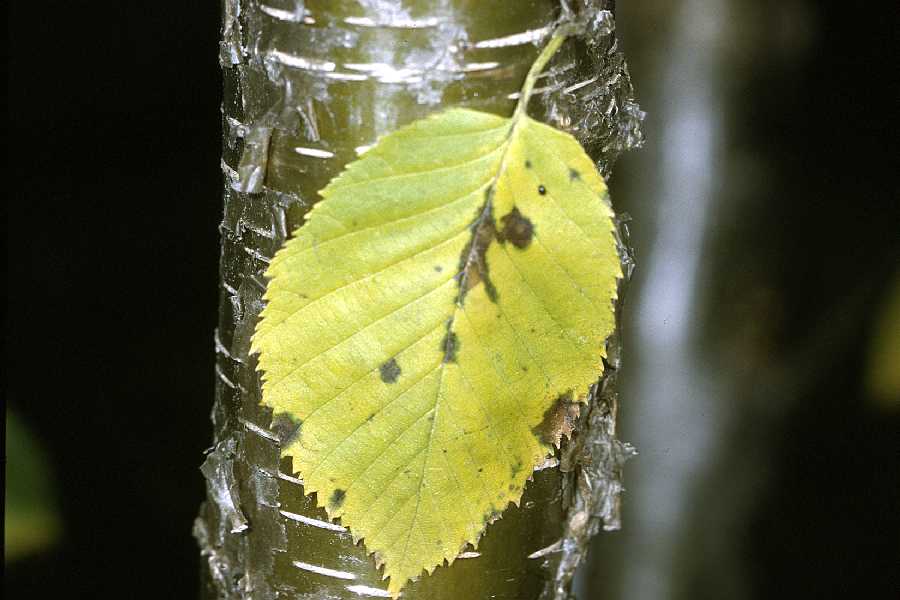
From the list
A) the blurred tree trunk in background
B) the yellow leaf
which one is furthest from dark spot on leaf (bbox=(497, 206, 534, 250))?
the blurred tree trunk in background

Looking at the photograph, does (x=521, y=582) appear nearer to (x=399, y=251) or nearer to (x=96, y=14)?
(x=399, y=251)

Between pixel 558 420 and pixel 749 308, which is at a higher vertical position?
pixel 749 308

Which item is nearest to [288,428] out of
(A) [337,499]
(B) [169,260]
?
(A) [337,499]

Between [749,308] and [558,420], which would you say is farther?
[749,308]

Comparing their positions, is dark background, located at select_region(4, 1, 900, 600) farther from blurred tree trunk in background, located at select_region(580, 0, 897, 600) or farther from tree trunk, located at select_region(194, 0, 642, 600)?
tree trunk, located at select_region(194, 0, 642, 600)

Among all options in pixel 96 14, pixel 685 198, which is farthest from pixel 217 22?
pixel 685 198

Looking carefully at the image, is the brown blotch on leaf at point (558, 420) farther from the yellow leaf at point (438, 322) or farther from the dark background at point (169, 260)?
the dark background at point (169, 260)

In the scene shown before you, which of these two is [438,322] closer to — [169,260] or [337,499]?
[337,499]

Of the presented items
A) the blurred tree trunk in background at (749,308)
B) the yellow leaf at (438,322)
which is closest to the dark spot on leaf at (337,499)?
the yellow leaf at (438,322)
